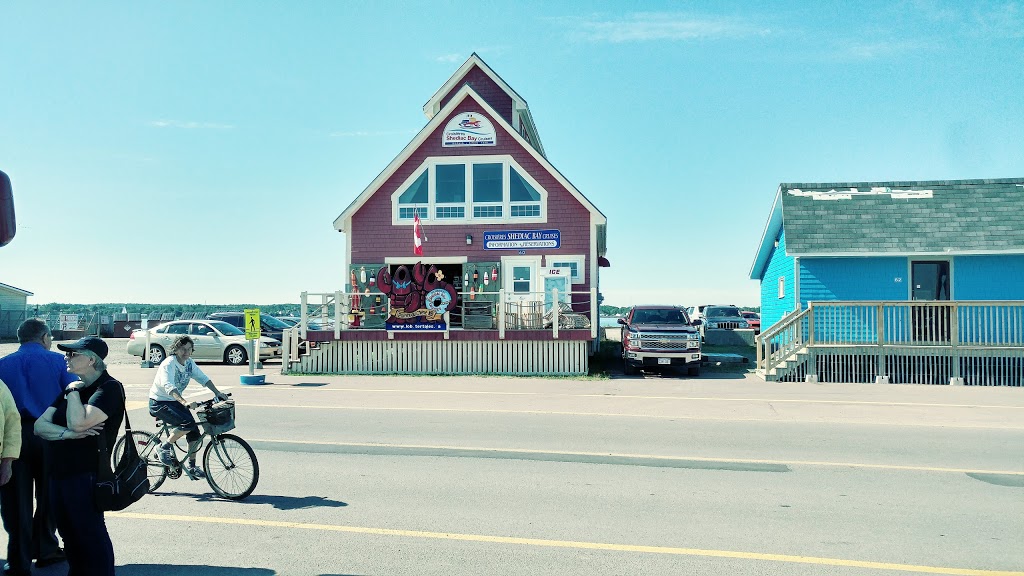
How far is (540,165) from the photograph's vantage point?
23141mm

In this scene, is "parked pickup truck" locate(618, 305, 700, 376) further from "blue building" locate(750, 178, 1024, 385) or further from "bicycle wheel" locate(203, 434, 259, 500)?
"bicycle wheel" locate(203, 434, 259, 500)

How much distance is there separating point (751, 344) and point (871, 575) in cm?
3168

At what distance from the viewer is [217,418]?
7375 millimetres

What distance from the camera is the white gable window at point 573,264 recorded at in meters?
23.0

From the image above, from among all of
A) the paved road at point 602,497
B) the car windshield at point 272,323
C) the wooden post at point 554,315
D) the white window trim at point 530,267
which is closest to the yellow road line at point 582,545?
the paved road at point 602,497

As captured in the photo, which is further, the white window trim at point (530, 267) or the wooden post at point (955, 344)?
the white window trim at point (530, 267)

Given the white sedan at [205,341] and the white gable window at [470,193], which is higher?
the white gable window at [470,193]

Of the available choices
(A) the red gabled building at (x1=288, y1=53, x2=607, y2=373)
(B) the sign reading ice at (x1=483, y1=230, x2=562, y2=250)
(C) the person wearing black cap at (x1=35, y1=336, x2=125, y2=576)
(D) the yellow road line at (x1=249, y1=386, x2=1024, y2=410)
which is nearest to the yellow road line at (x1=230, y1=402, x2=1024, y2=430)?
(D) the yellow road line at (x1=249, y1=386, x2=1024, y2=410)

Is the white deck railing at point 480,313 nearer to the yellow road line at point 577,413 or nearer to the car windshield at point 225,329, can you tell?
the car windshield at point 225,329

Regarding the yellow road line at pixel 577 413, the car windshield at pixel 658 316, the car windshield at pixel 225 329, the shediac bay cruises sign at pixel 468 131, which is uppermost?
the shediac bay cruises sign at pixel 468 131

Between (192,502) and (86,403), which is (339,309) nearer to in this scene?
(192,502)

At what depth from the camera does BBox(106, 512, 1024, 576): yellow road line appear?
552 cm

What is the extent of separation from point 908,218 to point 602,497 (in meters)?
17.3

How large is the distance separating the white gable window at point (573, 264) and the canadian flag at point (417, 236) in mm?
3912
